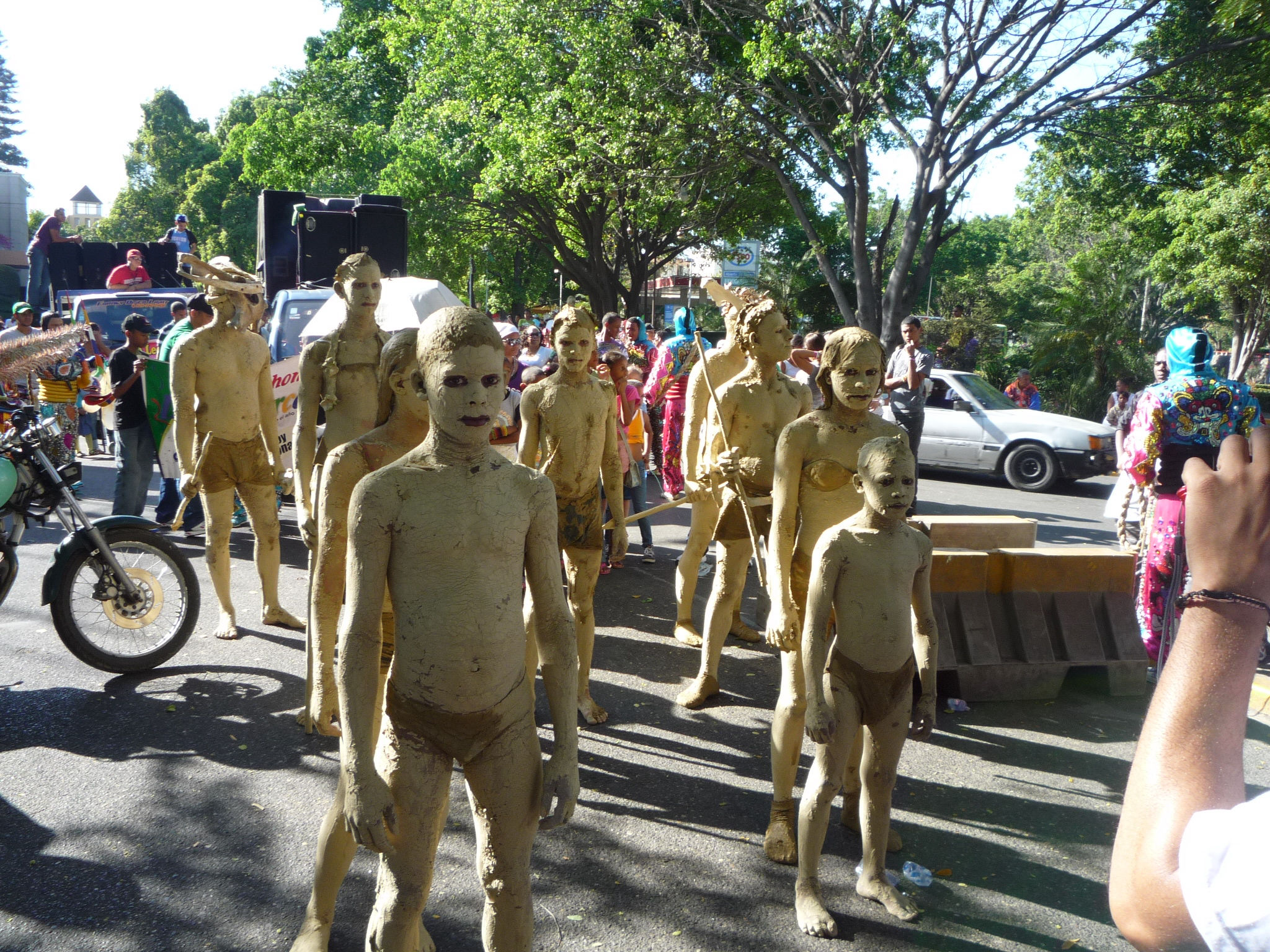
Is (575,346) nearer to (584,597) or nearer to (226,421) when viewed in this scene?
(584,597)

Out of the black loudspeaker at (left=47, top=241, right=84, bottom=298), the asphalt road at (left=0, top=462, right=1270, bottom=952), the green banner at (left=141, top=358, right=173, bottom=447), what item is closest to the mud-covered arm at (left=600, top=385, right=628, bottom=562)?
the asphalt road at (left=0, top=462, right=1270, bottom=952)

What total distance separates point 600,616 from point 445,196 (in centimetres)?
2072

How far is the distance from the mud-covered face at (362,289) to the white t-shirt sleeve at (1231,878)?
14.1 feet

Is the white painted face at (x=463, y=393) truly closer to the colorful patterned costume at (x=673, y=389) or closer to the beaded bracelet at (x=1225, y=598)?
the beaded bracelet at (x=1225, y=598)

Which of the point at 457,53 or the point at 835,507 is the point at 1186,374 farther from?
the point at 457,53

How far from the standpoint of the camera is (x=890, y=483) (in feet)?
10.9

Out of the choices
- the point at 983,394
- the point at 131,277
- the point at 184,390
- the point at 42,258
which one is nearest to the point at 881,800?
the point at 184,390

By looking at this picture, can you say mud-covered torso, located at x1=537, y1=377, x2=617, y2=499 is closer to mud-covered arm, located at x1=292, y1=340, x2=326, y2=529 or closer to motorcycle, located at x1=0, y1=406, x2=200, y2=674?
mud-covered arm, located at x1=292, y1=340, x2=326, y2=529

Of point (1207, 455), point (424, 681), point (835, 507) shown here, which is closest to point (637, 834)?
point (835, 507)

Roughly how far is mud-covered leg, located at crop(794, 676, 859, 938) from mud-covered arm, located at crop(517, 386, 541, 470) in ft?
7.06

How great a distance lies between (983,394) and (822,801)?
43.0 ft

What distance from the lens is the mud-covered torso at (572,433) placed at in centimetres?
502

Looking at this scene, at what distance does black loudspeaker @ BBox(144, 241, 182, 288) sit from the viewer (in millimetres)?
20016

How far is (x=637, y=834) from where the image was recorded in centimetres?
409
